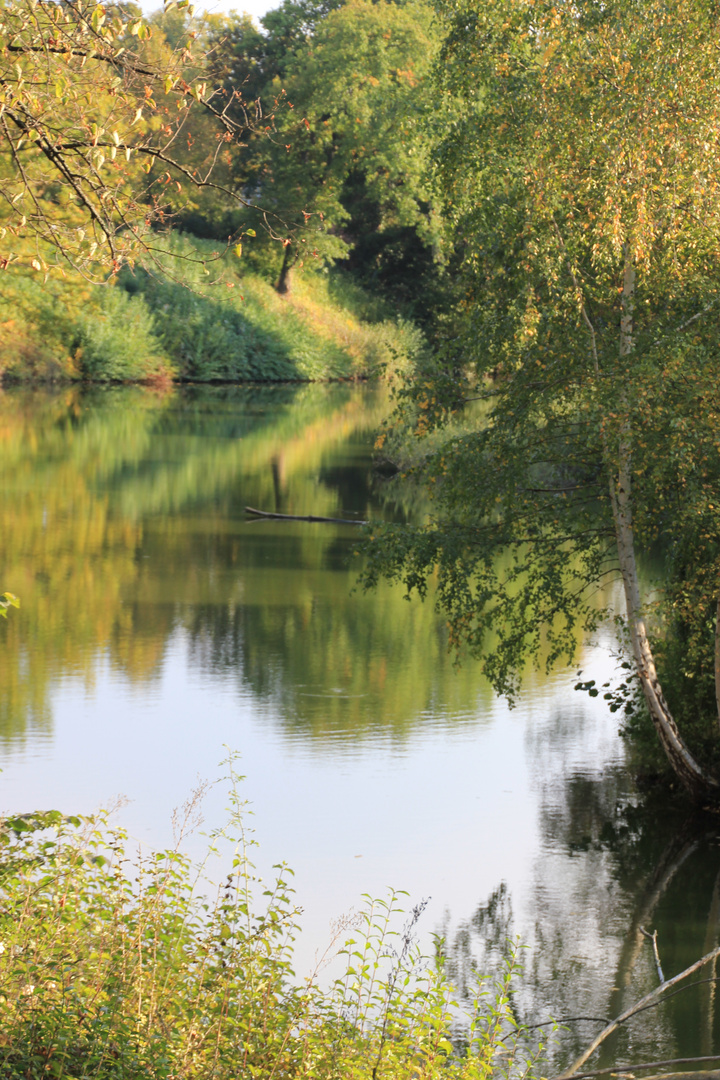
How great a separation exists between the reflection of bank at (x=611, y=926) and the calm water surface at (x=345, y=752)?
2cm

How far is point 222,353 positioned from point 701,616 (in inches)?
1750

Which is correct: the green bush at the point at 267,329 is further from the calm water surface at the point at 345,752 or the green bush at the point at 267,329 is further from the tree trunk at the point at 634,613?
the tree trunk at the point at 634,613

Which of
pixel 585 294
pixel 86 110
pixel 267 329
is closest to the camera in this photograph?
pixel 86 110

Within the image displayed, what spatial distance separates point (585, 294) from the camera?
32.6ft

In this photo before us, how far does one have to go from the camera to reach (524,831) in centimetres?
1034

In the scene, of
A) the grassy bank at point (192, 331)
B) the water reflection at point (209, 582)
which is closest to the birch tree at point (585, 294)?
the water reflection at point (209, 582)

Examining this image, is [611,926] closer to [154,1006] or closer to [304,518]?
[154,1006]

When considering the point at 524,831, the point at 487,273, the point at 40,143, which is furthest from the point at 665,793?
the point at 40,143

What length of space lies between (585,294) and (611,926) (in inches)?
182

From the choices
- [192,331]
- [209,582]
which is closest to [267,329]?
[192,331]

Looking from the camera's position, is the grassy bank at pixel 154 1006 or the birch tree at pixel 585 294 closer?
the grassy bank at pixel 154 1006

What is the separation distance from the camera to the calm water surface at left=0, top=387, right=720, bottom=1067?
338 inches

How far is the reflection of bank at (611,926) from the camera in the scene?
7.20m

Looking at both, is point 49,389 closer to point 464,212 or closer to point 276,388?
point 276,388
